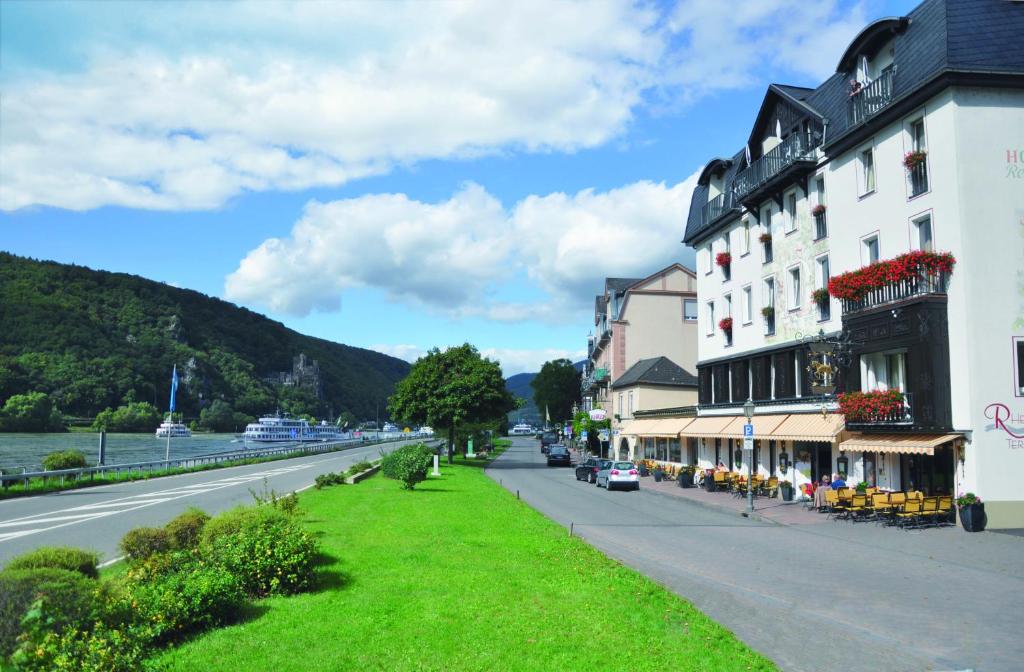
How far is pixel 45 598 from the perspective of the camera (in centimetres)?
662

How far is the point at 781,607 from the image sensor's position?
11.0 m

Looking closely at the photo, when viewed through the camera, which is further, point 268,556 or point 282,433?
point 282,433

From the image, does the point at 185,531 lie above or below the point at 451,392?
below

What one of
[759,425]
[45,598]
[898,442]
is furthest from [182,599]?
[759,425]

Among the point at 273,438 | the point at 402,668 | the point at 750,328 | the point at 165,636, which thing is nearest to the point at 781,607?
the point at 402,668

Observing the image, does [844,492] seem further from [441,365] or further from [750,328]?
[441,365]

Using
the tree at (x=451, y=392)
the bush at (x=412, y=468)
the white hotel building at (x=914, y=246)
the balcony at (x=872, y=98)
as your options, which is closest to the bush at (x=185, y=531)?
the bush at (x=412, y=468)

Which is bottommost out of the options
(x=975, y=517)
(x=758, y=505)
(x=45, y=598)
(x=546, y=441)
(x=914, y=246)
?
(x=546, y=441)

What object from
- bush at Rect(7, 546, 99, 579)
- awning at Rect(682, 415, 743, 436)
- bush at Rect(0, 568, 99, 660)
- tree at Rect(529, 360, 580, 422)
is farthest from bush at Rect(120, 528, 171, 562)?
tree at Rect(529, 360, 580, 422)

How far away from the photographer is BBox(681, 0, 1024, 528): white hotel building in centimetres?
2067

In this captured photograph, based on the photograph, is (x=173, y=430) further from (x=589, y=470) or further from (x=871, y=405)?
(x=871, y=405)

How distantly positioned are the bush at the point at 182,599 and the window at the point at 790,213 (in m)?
27.4

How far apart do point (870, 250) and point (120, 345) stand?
12202cm

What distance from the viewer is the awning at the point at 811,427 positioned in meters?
26.0
